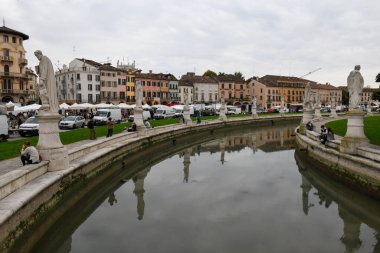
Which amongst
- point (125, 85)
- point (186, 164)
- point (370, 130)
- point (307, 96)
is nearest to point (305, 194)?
point (186, 164)

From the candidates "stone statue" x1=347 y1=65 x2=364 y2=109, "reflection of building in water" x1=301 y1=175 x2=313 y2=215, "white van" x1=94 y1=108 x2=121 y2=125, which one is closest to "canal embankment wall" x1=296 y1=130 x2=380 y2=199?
"reflection of building in water" x1=301 y1=175 x2=313 y2=215

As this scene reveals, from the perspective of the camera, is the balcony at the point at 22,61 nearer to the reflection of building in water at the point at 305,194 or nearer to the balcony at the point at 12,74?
the balcony at the point at 12,74

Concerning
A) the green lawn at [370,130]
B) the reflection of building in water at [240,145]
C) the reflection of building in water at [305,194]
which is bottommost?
the reflection of building in water at [305,194]

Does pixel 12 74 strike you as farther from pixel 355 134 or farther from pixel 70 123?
pixel 355 134

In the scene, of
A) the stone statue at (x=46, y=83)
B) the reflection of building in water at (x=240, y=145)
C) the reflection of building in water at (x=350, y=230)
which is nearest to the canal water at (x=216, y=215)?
the reflection of building in water at (x=350, y=230)

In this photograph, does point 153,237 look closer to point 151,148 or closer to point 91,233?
point 91,233

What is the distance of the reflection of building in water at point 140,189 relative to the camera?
11547 mm

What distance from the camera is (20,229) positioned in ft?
26.1

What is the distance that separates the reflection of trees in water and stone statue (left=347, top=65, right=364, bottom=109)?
12.0 ft

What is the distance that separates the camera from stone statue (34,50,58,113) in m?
11.4

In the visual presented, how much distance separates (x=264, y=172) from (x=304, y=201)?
4.99 m

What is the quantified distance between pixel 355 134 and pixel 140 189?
9687 millimetres

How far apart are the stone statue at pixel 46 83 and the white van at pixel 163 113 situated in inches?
1391

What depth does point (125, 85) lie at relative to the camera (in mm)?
71812
